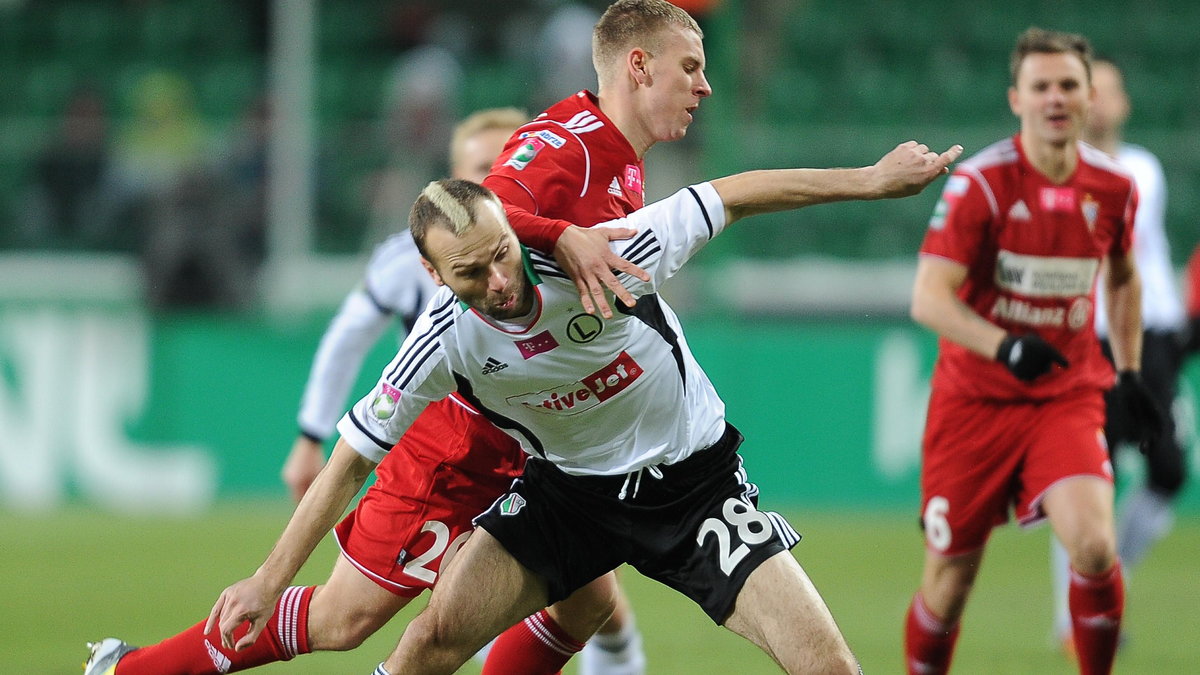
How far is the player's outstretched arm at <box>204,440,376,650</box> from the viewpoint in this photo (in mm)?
4289

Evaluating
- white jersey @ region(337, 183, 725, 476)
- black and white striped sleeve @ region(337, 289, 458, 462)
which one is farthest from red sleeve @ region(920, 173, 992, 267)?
black and white striped sleeve @ region(337, 289, 458, 462)

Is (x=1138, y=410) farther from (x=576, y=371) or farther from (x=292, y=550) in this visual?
(x=292, y=550)

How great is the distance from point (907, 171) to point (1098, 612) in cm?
211

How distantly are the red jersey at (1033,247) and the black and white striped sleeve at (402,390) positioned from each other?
2.11 meters

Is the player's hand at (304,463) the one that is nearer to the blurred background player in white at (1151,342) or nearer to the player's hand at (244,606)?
the player's hand at (244,606)

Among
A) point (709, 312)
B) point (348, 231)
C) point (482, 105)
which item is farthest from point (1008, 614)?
point (482, 105)

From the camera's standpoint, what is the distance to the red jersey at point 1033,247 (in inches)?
229

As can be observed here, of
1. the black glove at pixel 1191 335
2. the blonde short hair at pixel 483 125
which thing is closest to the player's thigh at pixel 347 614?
the blonde short hair at pixel 483 125

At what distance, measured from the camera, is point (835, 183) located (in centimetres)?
412

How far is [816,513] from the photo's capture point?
11875mm

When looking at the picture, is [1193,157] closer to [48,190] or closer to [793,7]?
[793,7]

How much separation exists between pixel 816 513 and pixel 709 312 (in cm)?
160

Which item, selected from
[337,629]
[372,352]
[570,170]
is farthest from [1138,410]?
[372,352]

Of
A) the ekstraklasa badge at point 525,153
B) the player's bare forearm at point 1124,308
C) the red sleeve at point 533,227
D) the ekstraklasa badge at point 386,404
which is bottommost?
the player's bare forearm at point 1124,308
